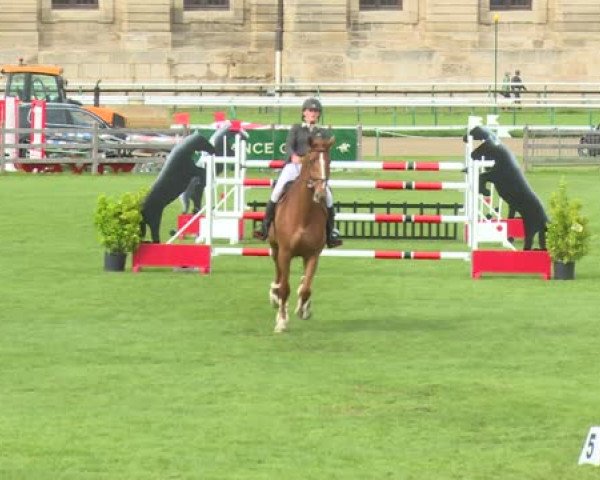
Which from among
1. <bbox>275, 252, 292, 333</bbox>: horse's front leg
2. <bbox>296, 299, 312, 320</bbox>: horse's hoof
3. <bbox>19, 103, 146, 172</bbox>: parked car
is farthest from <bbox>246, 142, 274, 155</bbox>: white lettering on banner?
<bbox>275, 252, 292, 333</bbox>: horse's front leg

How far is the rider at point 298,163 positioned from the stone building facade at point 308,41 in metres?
60.3

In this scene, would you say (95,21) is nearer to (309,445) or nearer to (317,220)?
(317,220)

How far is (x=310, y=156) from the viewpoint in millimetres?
18609

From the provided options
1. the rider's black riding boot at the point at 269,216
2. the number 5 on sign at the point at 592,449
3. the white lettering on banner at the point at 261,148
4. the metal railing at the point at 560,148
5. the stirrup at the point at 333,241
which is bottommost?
the metal railing at the point at 560,148

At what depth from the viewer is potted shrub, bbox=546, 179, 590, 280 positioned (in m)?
23.3

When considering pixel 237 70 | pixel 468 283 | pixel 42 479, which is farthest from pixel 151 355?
pixel 237 70

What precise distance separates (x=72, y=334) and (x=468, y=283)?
6117 millimetres

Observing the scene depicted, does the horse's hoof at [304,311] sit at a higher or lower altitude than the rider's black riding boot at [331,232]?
lower

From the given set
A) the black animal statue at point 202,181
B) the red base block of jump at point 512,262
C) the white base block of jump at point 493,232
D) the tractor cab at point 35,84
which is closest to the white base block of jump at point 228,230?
the black animal statue at point 202,181

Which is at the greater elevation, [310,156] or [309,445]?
[310,156]

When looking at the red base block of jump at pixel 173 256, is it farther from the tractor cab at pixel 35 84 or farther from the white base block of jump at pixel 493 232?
the tractor cab at pixel 35 84

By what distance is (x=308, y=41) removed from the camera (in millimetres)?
83000

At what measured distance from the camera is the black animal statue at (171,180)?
972 inches

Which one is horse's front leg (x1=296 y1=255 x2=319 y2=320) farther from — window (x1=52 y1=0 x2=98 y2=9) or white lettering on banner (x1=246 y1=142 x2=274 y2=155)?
window (x1=52 y1=0 x2=98 y2=9)
